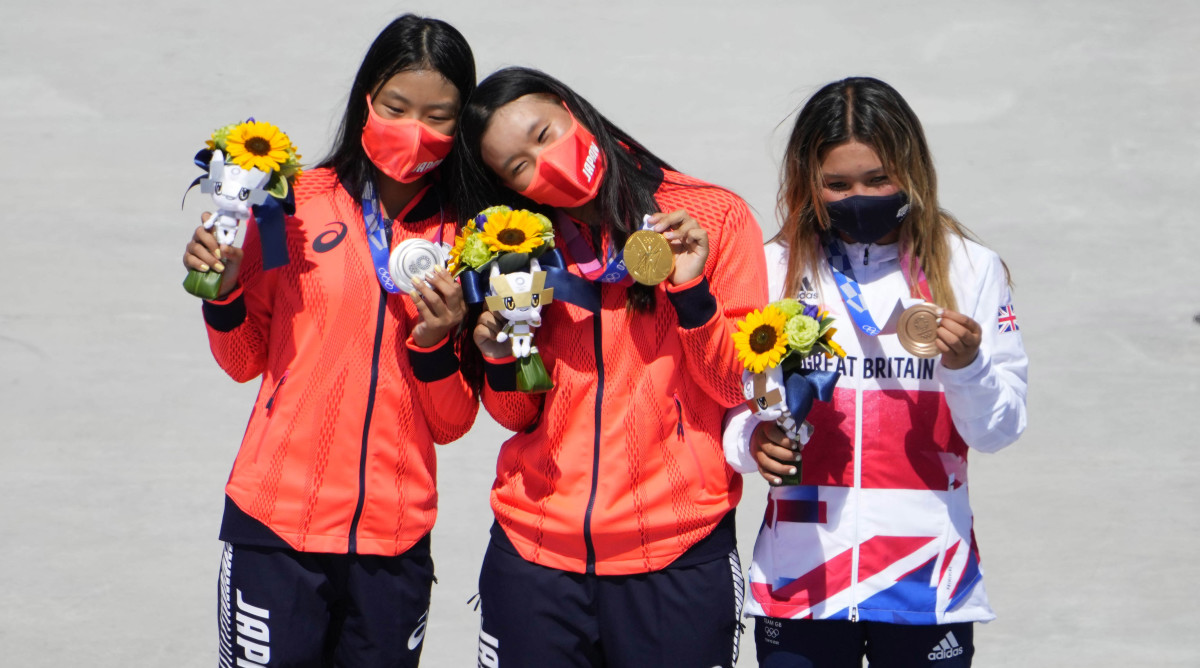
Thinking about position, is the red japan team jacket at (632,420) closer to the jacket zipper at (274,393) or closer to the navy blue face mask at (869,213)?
the navy blue face mask at (869,213)

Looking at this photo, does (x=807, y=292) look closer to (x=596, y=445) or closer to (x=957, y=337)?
(x=957, y=337)

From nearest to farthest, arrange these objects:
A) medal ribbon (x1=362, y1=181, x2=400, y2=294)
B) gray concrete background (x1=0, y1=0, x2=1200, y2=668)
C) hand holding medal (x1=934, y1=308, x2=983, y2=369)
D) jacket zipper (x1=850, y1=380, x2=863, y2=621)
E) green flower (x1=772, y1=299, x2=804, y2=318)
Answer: hand holding medal (x1=934, y1=308, x2=983, y2=369) → green flower (x1=772, y1=299, x2=804, y2=318) → jacket zipper (x1=850, y1=380, x2=863, y2=621) → medal ribbon (x1=362, y1=181, x2=400, y2=294) → gray concrete background (x1=0, y1=0, x2=1200, y2=668)

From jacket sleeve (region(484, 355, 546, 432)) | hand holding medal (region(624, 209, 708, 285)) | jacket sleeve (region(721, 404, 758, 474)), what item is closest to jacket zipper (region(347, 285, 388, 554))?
jacket sleeve (region(484, 355, 546, 432))

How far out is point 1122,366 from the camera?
6.80m

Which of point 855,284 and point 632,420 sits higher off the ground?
point 855,284

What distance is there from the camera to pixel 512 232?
9.64 ft

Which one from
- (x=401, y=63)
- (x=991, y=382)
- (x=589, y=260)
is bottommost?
(x=991, y=382)

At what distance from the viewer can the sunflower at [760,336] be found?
2.86m

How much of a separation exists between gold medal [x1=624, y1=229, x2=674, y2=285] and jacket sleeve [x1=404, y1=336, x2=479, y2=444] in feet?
1.65

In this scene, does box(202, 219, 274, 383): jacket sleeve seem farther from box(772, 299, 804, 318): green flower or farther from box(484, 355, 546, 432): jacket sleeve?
box(772, 299, 804, 318): green flower

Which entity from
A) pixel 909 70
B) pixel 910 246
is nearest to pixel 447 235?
pixel 910 246

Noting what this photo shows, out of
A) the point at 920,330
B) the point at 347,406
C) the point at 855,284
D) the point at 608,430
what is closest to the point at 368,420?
the point at 347,406

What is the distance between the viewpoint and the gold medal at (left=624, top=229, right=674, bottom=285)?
2.82 m

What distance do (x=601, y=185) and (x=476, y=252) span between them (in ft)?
1.09
